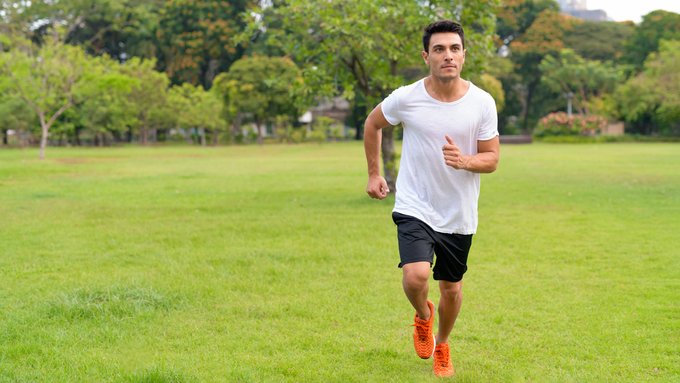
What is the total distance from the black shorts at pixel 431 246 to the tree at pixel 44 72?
33.4 meters

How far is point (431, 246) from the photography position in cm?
493

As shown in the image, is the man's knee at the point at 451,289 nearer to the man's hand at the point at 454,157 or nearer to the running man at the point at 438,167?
the running man at the point at 438,167

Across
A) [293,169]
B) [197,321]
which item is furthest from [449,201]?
[293,169]

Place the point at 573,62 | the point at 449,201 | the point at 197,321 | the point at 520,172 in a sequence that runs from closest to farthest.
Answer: the point at 449,201 → the point at 197,321 → the point at 520,172 → the point at 573,62

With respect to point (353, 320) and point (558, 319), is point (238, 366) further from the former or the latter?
point (558, 319)

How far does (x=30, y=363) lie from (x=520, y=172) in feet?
72.0

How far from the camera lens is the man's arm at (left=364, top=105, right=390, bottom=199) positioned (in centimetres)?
512

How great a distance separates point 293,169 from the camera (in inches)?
1119

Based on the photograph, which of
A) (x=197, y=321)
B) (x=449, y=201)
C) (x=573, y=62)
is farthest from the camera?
(x=573, y=62)

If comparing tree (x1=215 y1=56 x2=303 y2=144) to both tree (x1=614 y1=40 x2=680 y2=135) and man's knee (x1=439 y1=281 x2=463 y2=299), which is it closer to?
tree (x1=614 y1=40 x2=680 y2=135)

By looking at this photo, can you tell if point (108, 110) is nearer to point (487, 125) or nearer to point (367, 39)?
point (367, 39)

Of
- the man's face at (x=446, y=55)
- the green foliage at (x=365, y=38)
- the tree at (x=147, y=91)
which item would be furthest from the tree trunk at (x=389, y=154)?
the tree at (x=147, y=91)

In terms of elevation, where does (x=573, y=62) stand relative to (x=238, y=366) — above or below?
above

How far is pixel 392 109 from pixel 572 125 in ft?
206
